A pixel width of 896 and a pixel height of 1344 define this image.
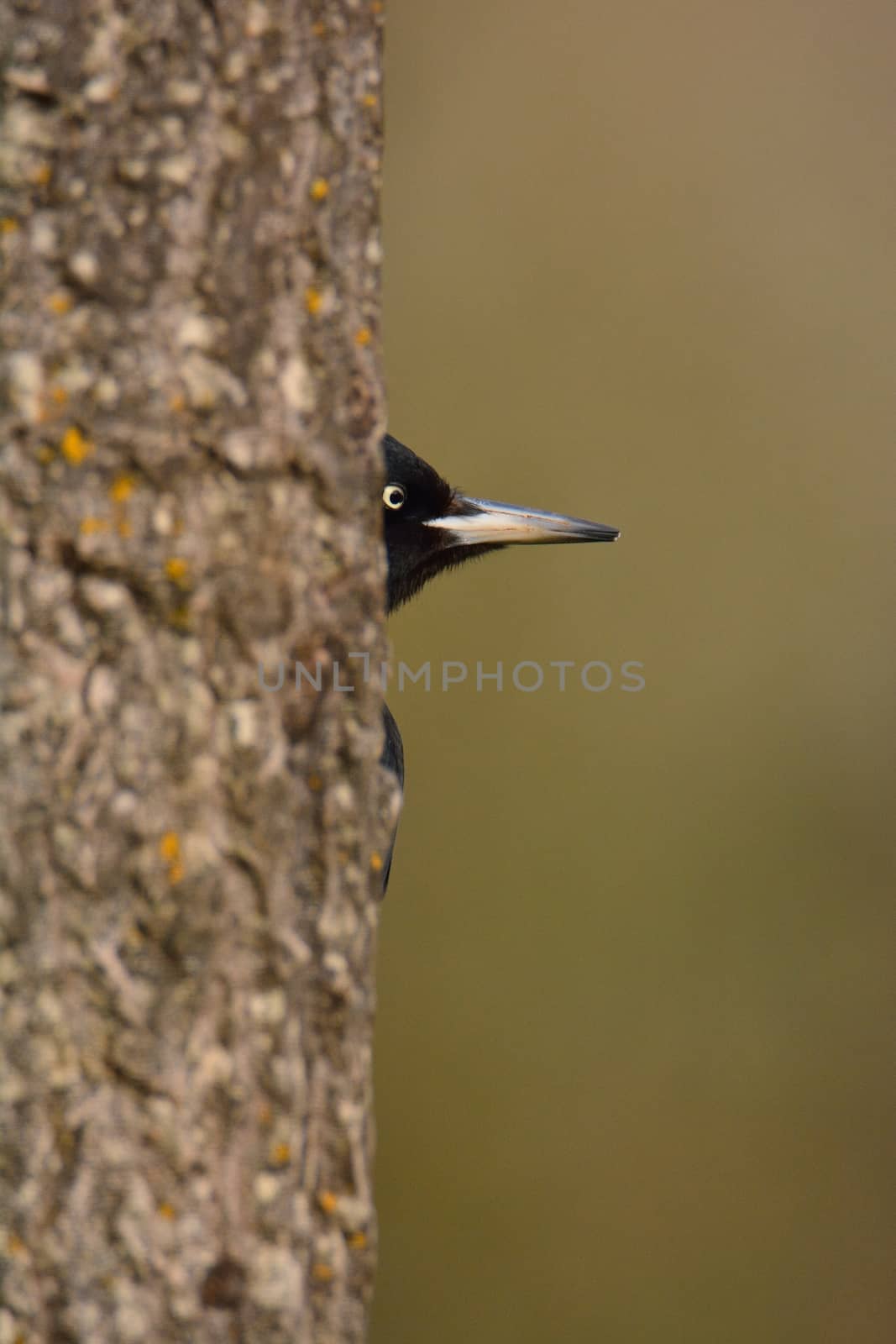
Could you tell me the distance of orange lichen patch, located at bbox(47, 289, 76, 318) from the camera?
944mm

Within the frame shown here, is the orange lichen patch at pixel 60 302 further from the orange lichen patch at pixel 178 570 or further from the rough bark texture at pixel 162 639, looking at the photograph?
the orange lichen patch at pixel 178 570

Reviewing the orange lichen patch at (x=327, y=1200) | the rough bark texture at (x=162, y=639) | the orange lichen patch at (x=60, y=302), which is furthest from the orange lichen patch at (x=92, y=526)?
the orange lichen patch at (x=327, y=1200)

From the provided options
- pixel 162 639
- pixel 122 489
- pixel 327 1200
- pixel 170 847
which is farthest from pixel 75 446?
pixel 327 1200

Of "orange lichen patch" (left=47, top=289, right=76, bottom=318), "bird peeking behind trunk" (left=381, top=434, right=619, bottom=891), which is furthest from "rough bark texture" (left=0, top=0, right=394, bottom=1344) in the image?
"bird peeking behind trunk" (left=381, top=434, right=619, bottom=891)

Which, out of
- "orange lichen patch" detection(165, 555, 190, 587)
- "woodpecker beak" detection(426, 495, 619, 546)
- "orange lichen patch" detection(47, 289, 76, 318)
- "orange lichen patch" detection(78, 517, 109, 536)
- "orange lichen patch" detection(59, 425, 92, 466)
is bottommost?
"orange lichen patch" detection(165, 555, 190, 587)

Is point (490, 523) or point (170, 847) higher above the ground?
point (490, 523)

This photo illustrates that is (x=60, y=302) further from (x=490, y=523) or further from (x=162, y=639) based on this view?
(x=490, y=523)

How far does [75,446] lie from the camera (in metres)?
0.95

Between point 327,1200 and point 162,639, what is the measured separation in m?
0.52

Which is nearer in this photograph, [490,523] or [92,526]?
[92,526]

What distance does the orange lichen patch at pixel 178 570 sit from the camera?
3.21 ft

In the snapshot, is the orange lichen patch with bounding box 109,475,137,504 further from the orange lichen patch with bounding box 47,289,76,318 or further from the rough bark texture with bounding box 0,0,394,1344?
the orange lichen patch with bounding box 47,289,76,318

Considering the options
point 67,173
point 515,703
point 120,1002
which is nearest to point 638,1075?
point 515,703

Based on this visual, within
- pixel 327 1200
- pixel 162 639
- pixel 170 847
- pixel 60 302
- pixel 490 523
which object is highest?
pixel 60 302
